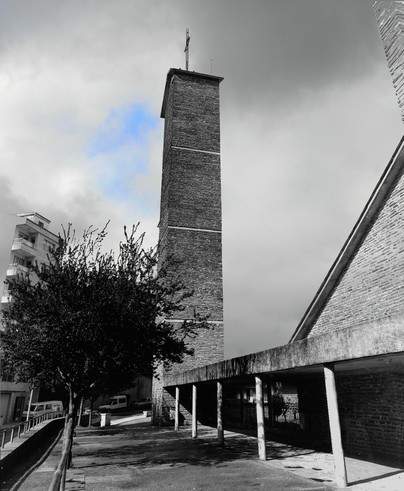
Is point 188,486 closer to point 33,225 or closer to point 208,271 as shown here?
point 208,271

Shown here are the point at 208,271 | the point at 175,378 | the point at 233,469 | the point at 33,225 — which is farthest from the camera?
the point at 33,225

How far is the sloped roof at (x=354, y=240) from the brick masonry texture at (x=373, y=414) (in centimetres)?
236

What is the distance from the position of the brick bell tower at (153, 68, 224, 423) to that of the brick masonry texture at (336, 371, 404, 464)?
12530 millimetres

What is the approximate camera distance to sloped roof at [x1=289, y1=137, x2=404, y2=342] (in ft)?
35.1

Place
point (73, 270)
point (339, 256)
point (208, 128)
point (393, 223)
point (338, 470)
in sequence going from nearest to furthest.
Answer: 1. point (338, 470)
2. point (73, 270)
3. point (393, 223)
4. point (339, 256)
5. point (208, 128)

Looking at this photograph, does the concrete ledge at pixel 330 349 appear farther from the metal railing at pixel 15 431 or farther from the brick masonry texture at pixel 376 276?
the metal railing at pixel 15 431

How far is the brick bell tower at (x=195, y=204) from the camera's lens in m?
25.9

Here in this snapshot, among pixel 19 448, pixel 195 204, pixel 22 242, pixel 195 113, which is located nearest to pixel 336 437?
pixel 19 448

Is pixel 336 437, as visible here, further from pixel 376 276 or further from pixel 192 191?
pixel 192 191

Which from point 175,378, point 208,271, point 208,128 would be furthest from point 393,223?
point 208,128

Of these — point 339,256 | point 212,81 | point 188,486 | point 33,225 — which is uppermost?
point 212,81

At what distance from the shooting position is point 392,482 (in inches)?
303

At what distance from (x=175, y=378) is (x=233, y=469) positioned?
11.8 metres

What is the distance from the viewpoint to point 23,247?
43625mm
